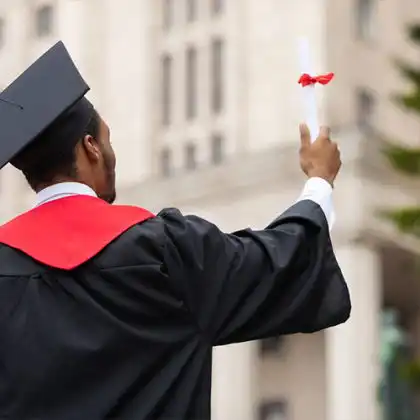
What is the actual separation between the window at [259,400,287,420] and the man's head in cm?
3137

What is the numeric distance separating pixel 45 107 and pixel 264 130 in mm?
27100

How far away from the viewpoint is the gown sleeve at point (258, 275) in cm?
306

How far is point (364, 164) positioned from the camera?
28.6 meters

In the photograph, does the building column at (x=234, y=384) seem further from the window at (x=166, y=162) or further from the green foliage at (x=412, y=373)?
the green foliage at (x=412, y=373)

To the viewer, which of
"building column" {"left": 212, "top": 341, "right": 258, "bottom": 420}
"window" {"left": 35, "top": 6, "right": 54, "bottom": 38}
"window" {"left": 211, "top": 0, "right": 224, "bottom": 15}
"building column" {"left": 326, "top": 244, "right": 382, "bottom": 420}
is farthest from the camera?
"window" {"left": 35, "top": 6, "right": 54, "bottom": 38}

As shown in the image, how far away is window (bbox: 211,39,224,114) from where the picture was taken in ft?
104

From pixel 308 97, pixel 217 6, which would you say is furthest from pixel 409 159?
pixel 308 97

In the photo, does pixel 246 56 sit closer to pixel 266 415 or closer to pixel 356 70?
pixel 356 70

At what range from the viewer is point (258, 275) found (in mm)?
3129

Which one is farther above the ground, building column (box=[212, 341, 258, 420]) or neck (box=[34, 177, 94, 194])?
building column (box=[212, 341, 258, 420])

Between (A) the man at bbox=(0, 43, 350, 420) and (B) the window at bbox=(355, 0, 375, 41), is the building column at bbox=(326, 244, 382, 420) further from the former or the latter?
(A) the man at bbox=(0, 43, 350, 420)

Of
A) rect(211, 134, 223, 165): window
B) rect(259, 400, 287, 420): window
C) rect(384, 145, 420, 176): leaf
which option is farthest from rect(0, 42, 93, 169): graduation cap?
rect(259, 400, 287, 420): window

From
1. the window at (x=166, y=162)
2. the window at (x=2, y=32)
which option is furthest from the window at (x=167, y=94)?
the window at (x=2, y=32)

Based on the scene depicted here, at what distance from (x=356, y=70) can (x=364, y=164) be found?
8.68ft
